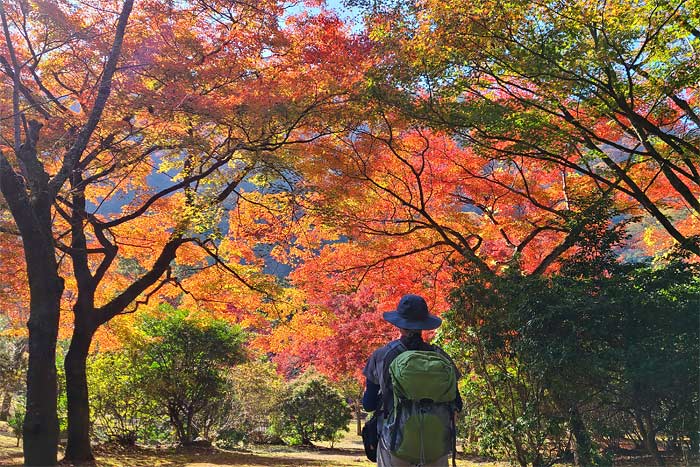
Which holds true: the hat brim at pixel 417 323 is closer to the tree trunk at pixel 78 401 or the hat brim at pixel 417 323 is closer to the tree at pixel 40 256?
the tree at pixel 40 256

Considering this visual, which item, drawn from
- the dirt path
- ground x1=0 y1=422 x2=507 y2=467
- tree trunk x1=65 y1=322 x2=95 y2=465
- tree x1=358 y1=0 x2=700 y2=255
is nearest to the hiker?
tree x1=358 y1=0 x2=700 y2=255

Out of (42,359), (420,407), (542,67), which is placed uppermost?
(542,67)

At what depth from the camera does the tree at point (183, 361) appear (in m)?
8.66

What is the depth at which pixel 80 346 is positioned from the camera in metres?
6.95

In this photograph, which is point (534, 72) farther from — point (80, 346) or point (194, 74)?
point (80, 346)

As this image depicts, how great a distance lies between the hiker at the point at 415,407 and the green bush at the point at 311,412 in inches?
406

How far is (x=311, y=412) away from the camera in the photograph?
1233 centimetres

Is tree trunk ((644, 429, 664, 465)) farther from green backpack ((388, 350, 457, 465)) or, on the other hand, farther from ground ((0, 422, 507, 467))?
green backpack ((388, 350, 457, 465))

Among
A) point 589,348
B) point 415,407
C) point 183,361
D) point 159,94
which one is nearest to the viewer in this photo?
point 415,407

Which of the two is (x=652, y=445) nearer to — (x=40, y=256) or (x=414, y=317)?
(x=414, y=317)

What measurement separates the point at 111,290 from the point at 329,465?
5414mm

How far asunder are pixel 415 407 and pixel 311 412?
10.7 metres

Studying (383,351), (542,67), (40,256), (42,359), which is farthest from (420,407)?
(40,256)

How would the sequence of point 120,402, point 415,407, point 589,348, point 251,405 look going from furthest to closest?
point 251,405, point 120,402, point 589,348, point 415,407
